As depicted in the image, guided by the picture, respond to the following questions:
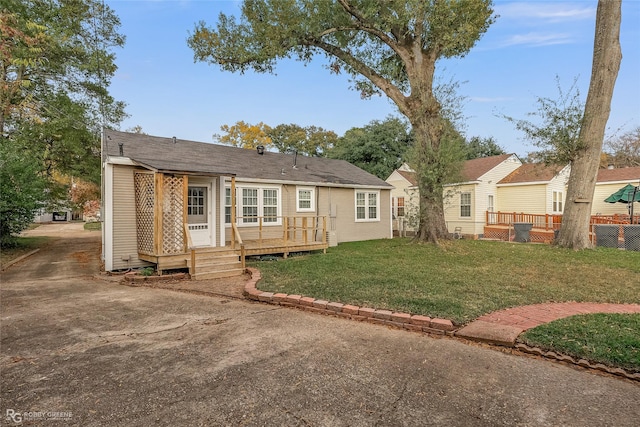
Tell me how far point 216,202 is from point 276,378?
8400 mm

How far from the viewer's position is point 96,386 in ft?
9.40

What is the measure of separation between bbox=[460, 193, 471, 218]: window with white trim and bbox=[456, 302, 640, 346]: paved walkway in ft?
50.0

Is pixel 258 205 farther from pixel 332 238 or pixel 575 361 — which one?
pixel 575 361

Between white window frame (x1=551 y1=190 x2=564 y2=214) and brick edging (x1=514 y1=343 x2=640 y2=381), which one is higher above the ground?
white window frame (x1=551 y1=190 x2=564 y2=214)

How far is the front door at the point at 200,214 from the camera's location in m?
10.1

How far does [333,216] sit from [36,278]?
33.2 feet

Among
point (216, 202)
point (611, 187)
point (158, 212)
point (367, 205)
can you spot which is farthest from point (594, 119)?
point (158, 212)

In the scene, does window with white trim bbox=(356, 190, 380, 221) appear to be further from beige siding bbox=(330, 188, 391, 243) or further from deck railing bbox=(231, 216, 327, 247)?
deck railing bbox=(231, 216, 327, 247)

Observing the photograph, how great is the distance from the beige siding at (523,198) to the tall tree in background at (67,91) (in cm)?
2396

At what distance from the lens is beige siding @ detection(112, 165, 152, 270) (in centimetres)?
902

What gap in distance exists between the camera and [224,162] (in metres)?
12.5

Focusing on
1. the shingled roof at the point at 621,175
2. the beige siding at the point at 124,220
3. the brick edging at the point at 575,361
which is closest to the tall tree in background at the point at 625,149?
the shingled roof at the point at 621,175

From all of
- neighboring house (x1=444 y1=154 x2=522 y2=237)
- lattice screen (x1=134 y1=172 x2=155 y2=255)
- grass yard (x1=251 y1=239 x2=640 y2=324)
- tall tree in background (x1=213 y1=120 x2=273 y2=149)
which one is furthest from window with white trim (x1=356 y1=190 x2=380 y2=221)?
tall tree in background (x1=213 y1=120 x2=273 y2=149)

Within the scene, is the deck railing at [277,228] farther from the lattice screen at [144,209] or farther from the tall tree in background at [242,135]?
the tall tree in background at [242,135]
